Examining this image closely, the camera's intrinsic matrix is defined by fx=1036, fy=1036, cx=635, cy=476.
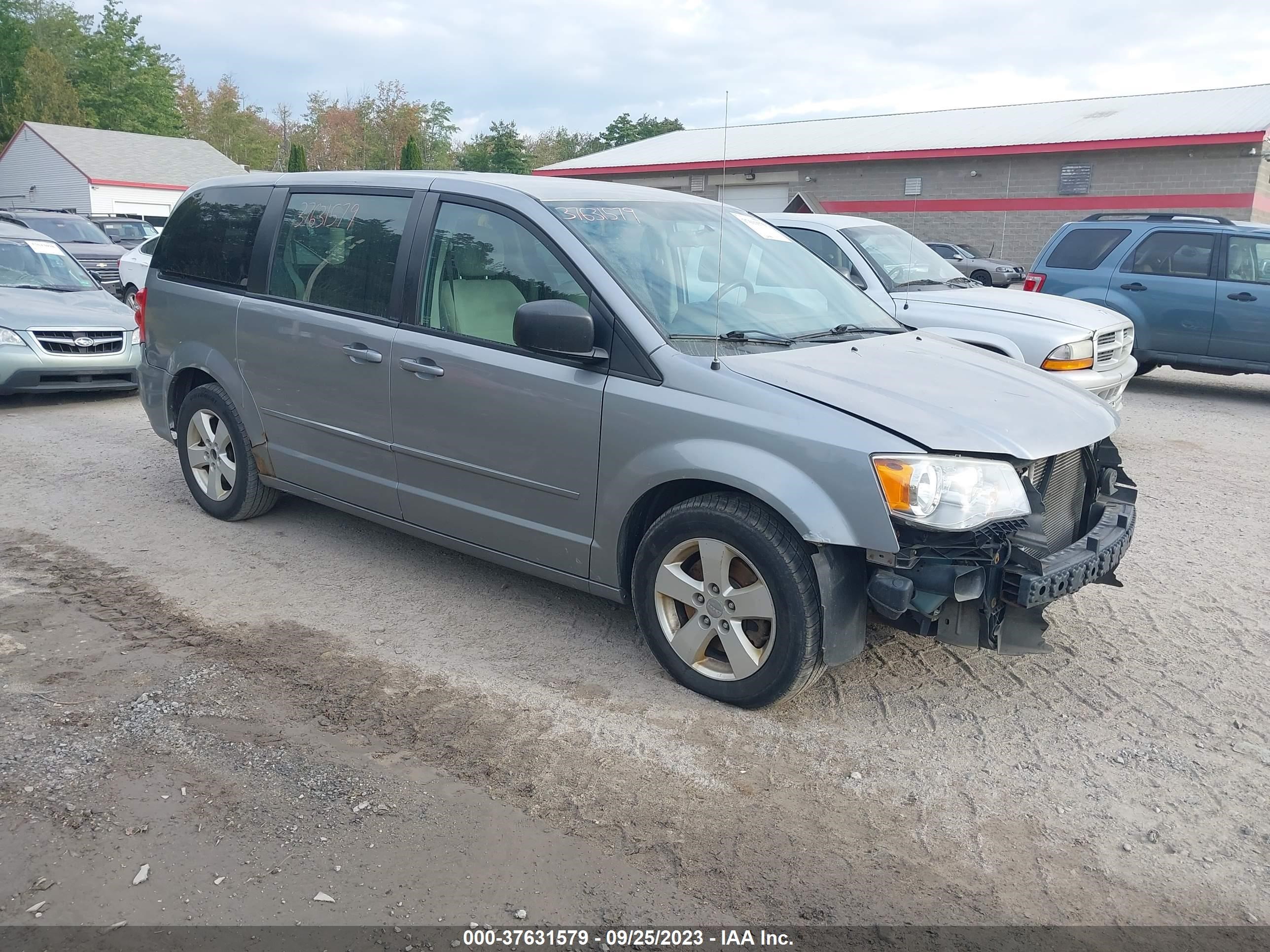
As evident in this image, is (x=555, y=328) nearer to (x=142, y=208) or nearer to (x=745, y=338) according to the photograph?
(x=745, y=338)

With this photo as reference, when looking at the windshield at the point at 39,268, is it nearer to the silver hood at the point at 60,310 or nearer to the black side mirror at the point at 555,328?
the silver hood at the point at 60,310

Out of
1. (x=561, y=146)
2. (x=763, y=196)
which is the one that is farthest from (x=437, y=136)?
(x=763, y=196)

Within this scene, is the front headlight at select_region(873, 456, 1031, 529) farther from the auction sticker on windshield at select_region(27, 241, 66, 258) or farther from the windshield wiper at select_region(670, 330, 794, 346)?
the auction sticker on windshield at select_region(27, 241, 66, 258)

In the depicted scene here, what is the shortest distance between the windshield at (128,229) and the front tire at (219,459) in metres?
21.3

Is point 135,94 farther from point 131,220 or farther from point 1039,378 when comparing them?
point 1039,378

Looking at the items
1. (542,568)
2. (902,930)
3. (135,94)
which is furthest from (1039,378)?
(135,94)

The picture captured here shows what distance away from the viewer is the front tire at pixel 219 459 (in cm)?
580

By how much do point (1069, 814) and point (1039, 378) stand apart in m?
1.97

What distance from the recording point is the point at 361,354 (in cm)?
491

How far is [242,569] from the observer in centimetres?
538

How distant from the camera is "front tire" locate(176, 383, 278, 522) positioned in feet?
19.0

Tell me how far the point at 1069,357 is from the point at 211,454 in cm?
602

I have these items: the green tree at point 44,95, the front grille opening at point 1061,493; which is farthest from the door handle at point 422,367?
the green tree at point 44,95

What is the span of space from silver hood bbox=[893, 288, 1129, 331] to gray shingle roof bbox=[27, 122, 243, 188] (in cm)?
4652
